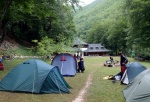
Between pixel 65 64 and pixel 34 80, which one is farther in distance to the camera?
pixel 65 64

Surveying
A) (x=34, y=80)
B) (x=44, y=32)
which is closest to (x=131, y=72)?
(x=34, y=80)

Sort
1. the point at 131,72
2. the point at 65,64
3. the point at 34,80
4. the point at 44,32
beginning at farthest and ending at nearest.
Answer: the point at 44,32 → the point at 65,64 → the point at 131,72 → the point at 34,80

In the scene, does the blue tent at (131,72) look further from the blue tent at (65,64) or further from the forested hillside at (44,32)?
the forested hillside at (44,32)

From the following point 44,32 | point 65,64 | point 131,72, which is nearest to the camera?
point 131,72

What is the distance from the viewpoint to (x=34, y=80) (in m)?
9.77

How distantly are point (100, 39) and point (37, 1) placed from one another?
84.1 meters

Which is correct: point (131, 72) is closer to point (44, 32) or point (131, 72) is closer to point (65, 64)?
point (65, 64)

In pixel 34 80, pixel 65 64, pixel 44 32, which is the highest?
pixel 44 32

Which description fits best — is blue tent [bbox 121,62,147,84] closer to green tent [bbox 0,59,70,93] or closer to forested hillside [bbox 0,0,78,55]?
green tent [bbox 0,59,70,93]

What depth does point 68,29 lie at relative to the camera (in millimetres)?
43531

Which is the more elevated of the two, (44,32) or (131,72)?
(44,32)

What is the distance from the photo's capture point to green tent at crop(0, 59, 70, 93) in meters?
9.73

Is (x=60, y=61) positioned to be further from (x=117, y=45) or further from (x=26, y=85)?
(x=117, y=45)

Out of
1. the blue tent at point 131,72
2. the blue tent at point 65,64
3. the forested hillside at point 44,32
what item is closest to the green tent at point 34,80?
the blue tent at point 131,72
